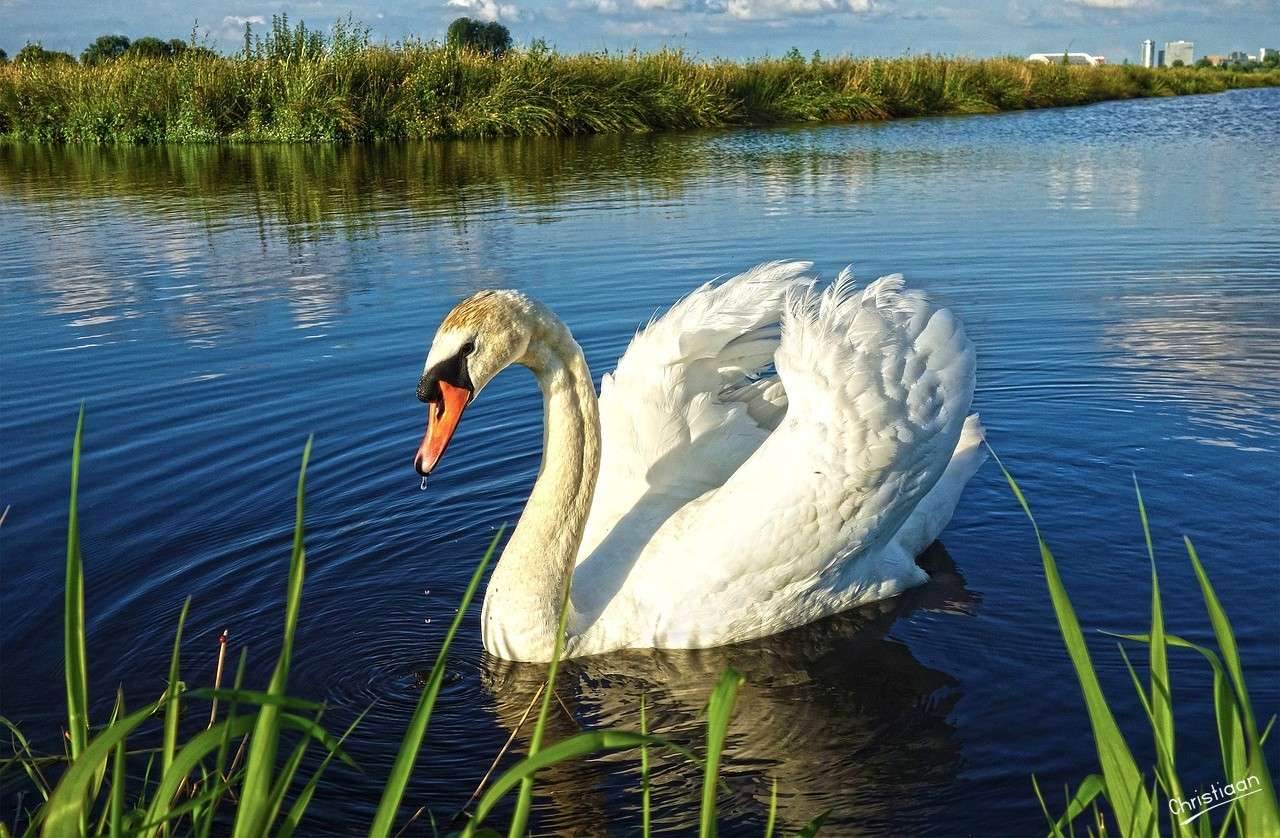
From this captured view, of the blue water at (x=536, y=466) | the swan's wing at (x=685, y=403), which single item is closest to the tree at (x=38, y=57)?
the blue water at (x=536, y=466)

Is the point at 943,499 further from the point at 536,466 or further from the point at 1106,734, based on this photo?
the point at 1106,734

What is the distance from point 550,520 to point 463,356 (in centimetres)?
72

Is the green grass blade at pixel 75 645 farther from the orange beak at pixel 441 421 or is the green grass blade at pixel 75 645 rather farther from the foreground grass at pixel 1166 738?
the orange beak at pixel 441 421

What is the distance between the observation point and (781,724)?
4.16 m

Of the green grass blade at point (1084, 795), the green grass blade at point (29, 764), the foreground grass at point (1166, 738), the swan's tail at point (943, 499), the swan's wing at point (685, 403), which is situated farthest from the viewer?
the swan's tail at point (943, 499)

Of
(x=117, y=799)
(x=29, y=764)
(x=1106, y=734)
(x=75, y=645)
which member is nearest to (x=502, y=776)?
(x=117, y=799)

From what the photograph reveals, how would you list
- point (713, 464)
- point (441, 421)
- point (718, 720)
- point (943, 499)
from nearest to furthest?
1. point (718, 720)
2. point (441, 421)
3. point (713, 464)
4. point (943, 499)

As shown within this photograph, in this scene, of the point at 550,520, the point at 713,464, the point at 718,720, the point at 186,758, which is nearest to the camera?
the point at 718,720

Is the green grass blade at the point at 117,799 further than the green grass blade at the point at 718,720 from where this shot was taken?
Yes

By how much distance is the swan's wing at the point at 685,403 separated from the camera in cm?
502

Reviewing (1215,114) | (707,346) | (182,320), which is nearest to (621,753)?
(707,346)

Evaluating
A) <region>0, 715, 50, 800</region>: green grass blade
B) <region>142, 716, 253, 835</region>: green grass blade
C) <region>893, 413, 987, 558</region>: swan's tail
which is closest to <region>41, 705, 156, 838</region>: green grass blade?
<region>142, 716, 253, 835</region>: green grass blade

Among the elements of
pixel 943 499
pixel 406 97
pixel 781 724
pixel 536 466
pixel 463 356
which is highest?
pixel 406 97

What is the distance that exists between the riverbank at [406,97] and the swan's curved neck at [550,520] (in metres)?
24.5
